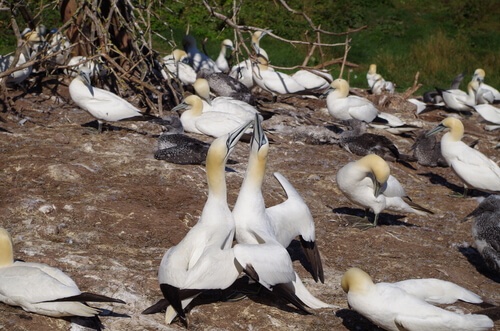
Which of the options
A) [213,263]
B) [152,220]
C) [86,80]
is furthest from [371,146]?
[213,263]

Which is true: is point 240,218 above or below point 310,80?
above

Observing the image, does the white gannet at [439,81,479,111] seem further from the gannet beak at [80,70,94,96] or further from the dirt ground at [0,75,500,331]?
the gannet beak at [80,70,94,96]

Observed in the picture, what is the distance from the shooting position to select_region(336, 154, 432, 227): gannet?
6555 mm

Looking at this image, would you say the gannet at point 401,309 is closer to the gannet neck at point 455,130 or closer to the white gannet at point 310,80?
the gannet neck at point 455,130

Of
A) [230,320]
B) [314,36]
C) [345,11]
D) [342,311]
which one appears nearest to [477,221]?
[342,311]

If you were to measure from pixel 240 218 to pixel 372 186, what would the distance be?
2214mm

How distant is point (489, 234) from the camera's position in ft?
19.3

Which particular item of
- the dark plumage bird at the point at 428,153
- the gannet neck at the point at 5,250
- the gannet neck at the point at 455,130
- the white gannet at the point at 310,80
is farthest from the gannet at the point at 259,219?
the white gannet at the point at 310,80

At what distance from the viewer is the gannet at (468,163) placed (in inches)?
325

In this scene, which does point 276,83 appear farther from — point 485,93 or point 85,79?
point 485,93

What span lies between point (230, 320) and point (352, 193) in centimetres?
271

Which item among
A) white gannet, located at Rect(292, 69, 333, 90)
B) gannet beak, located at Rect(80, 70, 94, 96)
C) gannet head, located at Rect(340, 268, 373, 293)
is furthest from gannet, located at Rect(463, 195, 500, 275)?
white gannet, located at Rect(292, 69, 333, 90)

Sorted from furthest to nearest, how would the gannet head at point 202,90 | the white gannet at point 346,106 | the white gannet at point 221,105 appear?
the white gannet at point 346,106 → the gannet head at point 202,90 → the white gannet at point 221,105

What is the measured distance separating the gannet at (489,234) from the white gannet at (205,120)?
3.91m
